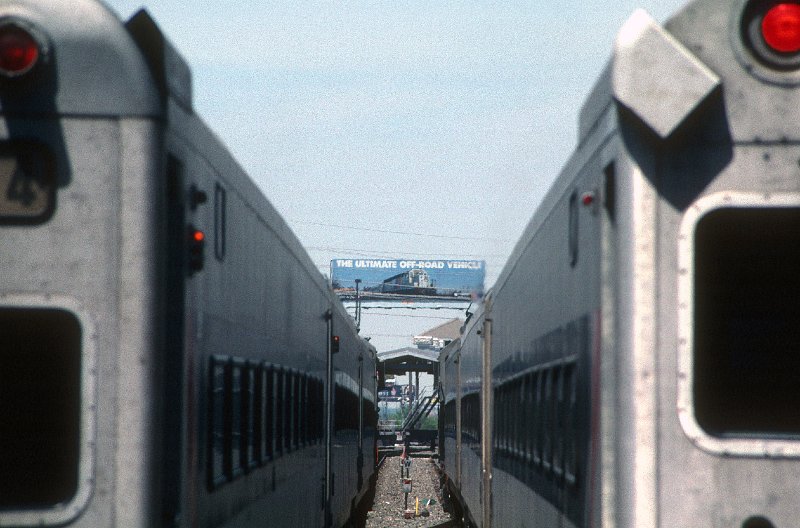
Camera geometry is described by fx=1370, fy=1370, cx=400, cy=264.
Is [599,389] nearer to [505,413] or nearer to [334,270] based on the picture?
[505,413]

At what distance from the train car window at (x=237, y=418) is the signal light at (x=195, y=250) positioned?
1.36 metres

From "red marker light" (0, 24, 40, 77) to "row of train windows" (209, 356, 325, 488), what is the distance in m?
1.72

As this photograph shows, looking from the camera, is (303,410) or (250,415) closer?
(250,415)

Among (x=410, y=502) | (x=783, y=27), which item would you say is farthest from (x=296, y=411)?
(x=410, y=502)

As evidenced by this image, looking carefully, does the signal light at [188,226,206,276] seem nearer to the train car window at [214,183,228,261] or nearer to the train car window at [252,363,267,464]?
the train car window at [214,183,228,261]

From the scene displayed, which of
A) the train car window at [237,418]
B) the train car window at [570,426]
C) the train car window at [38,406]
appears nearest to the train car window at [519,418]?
the train car window at [237,418]

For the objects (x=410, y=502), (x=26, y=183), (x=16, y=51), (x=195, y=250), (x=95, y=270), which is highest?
(x=16, y=51)

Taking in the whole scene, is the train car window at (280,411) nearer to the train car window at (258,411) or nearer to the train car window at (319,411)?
the train car window at (258,411)

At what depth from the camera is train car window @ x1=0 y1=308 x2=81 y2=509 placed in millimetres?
4570

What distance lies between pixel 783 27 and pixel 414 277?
70802 mm

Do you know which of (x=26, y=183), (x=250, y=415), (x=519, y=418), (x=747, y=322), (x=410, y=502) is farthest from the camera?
(x=410, y=502)

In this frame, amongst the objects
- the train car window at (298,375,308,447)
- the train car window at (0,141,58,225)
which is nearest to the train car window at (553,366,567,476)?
the train car window at (0,141,58,225)

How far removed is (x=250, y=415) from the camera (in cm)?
724

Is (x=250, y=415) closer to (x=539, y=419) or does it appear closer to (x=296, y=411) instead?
(x=539, y=419)
